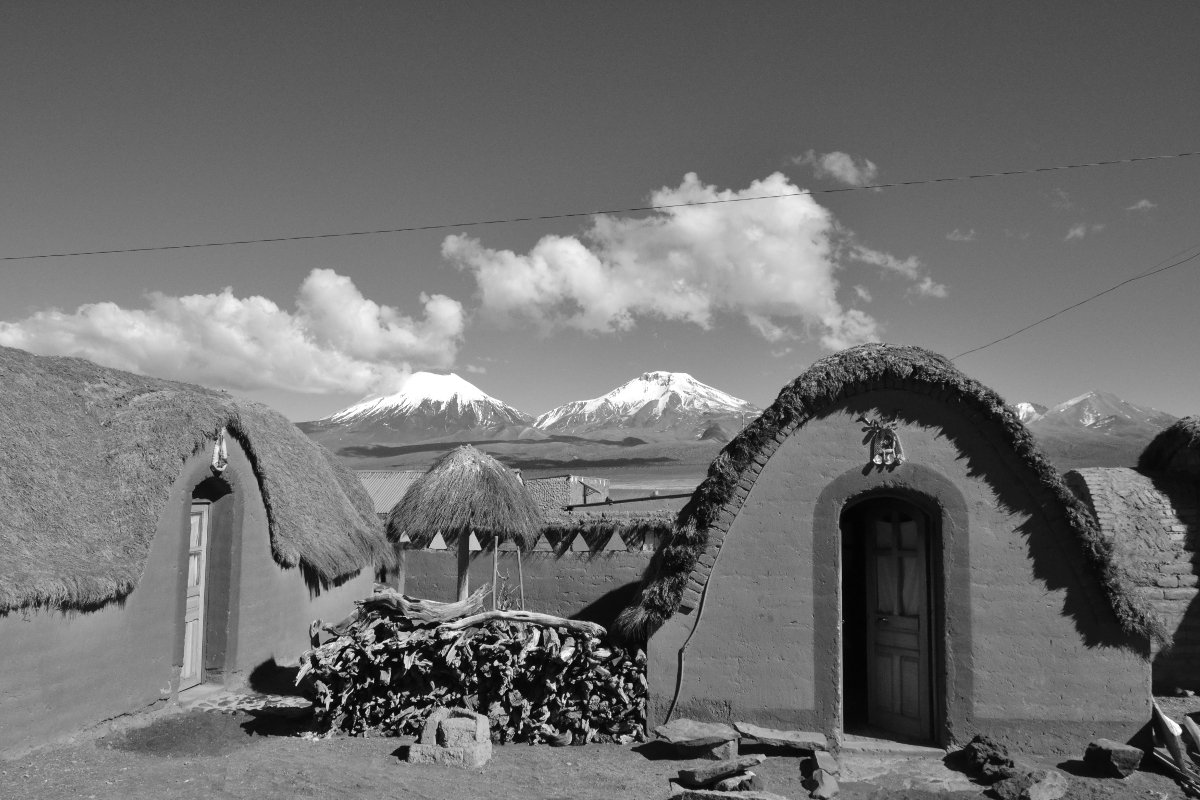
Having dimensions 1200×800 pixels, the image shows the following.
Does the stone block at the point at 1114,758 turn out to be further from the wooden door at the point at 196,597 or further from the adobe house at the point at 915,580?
the wooden door at the point at 196,597

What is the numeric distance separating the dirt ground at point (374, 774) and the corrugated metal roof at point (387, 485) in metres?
26.2

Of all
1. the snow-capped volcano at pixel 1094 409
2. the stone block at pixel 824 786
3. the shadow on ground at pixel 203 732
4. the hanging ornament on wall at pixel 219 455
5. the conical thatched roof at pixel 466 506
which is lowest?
the shadow on ground at pixel 203 732

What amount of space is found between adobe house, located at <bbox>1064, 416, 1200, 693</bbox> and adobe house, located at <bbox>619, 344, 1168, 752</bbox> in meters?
3.54

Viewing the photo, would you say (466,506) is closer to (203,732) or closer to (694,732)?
(203,732)

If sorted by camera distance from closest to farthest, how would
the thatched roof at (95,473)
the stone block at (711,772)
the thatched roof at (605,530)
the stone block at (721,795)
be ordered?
the stone block at (721,795)
the stone block at (711,772)
the thatched roof at (95,473)
the thatched roof at (605,530)

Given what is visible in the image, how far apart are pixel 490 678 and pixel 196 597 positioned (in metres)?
4.63

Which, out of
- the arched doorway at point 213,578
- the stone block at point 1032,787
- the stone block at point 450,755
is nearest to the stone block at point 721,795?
the stone block at point 1032,787

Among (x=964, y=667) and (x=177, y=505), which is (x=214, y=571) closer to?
(x=177, y=505)

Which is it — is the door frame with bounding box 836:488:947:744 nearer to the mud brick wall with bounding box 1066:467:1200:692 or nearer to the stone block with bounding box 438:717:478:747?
the stone block with bounding box 438:717:478:747

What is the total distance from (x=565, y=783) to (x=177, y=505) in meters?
5.90

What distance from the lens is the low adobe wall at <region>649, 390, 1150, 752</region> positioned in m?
7.80

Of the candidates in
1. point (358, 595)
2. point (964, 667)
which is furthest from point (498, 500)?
point (964, 667)

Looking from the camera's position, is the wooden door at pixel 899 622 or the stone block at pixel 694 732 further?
the wooden door at pixel 899 622

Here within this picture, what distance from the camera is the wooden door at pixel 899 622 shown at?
27.6 ft
